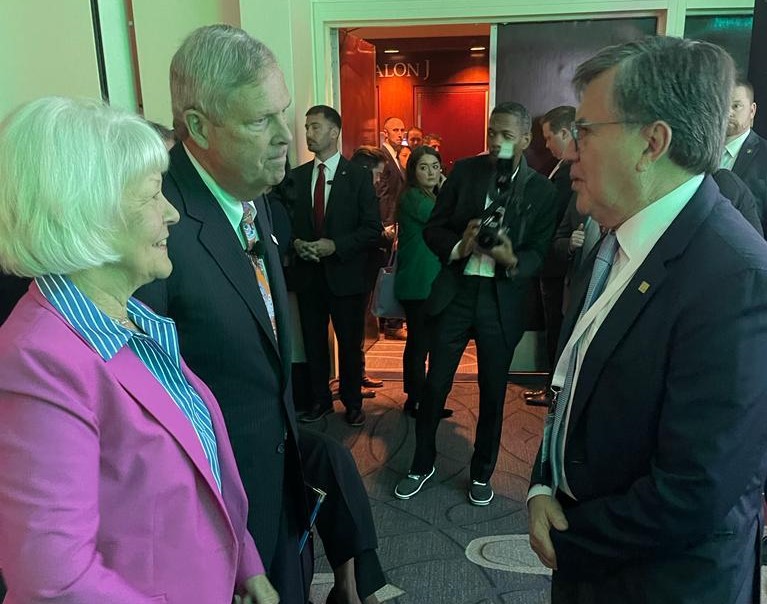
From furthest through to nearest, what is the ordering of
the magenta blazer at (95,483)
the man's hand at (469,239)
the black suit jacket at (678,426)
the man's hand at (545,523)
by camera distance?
the man's hand at (469,239), the man's hand at (545,523), the black suit jacket at (678,426), the magenta blazer at (95,483)

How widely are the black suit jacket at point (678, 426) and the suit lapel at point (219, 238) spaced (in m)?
0.69

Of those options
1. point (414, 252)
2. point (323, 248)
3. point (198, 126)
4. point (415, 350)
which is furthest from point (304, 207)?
point (198, 126)

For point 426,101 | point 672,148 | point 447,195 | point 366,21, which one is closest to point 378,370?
point 447,195

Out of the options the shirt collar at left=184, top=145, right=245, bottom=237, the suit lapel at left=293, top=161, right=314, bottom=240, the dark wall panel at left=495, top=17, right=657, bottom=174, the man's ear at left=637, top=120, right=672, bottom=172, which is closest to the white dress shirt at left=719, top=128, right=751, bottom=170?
the dark wall panel at left=495, top=17, right=657, bottom=174

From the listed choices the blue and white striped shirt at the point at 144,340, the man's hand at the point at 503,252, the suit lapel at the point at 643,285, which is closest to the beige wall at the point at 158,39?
the man's hand at the point at 503,252

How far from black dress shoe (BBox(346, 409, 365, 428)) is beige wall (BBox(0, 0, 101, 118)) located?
216 cm

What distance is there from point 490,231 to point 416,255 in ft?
3.63

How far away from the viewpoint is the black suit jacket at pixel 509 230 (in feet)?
8.34

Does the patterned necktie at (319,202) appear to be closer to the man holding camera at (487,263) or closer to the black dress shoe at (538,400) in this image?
the man holding camera at (487,263)

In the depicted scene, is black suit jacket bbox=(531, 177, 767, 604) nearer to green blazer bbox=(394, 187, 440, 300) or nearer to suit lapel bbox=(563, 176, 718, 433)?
suit lapel bbox=(563, 176, 718, 433)

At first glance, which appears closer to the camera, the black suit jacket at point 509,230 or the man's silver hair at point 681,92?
the man's silver hair at point 681,92

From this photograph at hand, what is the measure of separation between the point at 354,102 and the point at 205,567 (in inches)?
159

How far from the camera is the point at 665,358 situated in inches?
39.0

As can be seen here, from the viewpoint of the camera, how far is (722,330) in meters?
0.92
